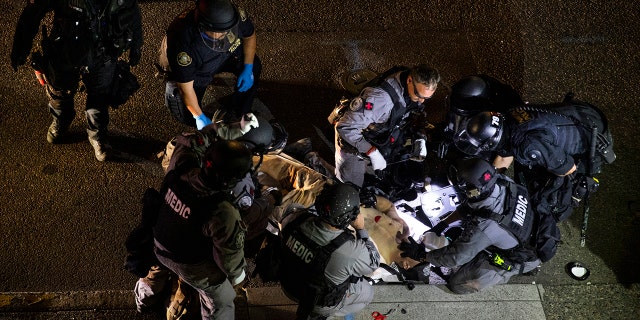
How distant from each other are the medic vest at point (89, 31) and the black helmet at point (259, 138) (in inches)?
66.0

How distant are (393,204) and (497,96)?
1.89 m

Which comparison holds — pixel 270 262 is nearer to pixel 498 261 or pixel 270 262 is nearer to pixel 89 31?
pixel 498 261

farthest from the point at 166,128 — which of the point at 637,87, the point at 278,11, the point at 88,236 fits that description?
the point at 637,87

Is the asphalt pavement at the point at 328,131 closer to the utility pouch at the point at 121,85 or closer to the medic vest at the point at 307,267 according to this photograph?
the utility pouch at the point at 121,85

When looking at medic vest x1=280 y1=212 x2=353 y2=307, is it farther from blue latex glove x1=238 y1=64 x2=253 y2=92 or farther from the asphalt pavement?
blue latex glove x1=238 y1=64 x2=253 y2=92

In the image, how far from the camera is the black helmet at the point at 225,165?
13.3ft

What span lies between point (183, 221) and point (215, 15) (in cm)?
205

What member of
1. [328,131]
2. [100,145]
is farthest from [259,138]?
[100,145]

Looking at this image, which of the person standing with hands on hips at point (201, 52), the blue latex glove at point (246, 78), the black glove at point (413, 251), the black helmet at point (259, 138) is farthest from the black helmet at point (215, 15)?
the black glove at point (413, 251)

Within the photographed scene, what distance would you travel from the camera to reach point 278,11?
7.91m

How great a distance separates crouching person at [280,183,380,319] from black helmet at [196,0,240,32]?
1932 mm

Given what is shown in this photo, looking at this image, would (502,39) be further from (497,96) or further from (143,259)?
(143,259)

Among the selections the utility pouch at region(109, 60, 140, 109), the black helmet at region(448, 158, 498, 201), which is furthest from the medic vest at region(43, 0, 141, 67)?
the black helmet at region(448, 158, 498, 201)

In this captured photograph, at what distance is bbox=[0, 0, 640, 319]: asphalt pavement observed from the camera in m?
5.72
